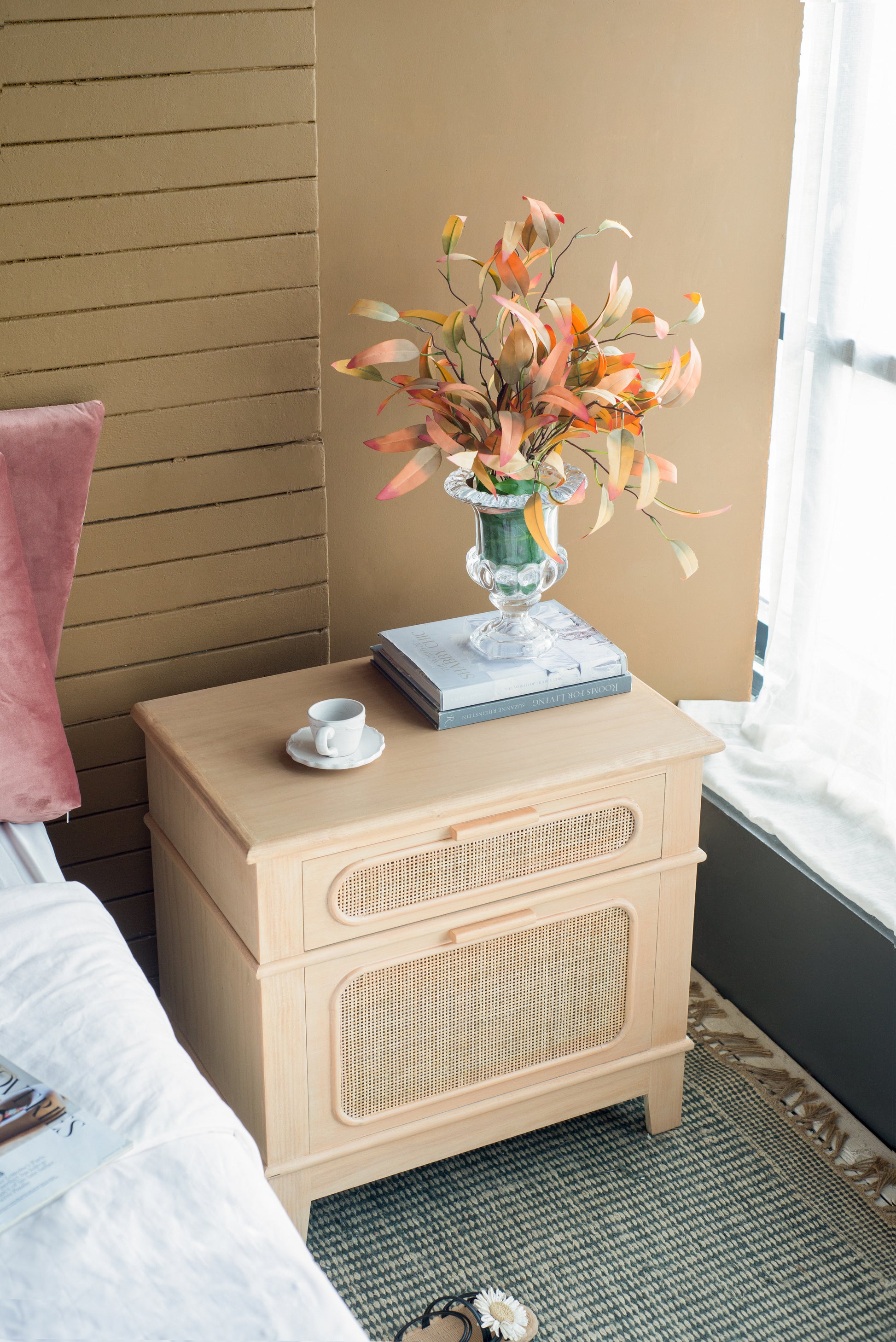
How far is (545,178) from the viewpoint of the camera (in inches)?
75.2

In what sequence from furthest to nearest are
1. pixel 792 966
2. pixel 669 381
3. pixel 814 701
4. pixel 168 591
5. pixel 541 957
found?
pixel 814 701 < pixel 792 966 < pixel 168 591 < pixel 541 957 < pixel 669 381

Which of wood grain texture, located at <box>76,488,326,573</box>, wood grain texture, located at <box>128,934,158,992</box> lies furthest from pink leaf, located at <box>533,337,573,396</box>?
wood grain texture, located at <box>128,934,158,992</box>

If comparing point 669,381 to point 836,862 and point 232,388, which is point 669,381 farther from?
point 836,862

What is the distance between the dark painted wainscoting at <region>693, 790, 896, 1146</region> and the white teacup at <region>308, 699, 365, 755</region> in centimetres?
75

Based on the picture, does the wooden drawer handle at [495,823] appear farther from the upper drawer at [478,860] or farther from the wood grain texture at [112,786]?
the wood grain texture at [112,786]

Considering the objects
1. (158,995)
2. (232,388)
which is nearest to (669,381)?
(232,388)

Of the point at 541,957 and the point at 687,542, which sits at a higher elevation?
the point at 687,542

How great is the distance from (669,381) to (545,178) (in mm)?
484

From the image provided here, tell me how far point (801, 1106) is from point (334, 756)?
0.92 metres

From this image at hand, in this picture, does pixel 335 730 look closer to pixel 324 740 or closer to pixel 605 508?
pixel 324 740

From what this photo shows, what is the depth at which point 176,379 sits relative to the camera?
177 centimetres

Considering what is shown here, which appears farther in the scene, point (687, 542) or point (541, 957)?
point (687, 542)

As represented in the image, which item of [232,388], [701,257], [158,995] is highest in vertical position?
[701,257]

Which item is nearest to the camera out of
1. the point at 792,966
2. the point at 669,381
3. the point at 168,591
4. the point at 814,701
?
the point at 669,381
